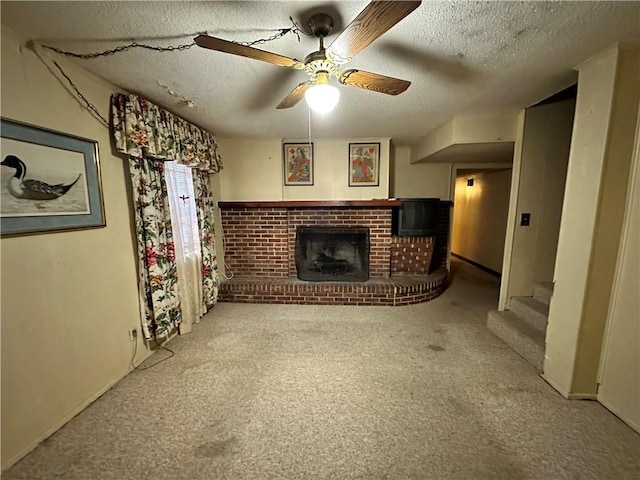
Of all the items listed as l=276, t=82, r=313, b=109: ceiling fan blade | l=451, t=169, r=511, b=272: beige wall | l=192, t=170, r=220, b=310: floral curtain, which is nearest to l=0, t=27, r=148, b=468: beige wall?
l=192, t=170, r=220, b=310: floral curtain

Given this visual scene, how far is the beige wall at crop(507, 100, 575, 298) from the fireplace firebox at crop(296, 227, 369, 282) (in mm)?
1684

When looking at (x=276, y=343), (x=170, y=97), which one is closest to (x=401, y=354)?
(x=276, y=343)

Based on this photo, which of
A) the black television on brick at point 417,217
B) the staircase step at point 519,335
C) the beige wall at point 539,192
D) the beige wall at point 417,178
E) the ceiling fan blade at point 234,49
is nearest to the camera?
the ceiling fan blade at point 234,49

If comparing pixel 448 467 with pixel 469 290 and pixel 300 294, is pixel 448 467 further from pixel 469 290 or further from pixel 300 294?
pixel 469 290

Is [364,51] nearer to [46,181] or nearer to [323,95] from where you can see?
[323,95]

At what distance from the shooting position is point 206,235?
3.05 metres

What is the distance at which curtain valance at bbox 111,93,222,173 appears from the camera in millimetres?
1867

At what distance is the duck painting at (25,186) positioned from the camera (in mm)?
1302

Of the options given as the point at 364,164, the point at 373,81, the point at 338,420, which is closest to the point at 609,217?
the point at 373,81

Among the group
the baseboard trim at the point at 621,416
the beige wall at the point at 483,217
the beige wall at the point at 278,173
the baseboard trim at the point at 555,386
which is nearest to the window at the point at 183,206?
the beige wall at the point at 278,173

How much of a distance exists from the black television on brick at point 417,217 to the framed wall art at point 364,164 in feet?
1.76

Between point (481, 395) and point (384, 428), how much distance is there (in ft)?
2.48

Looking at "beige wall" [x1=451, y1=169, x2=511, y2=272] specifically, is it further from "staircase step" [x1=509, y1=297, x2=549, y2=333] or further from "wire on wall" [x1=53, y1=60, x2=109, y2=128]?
"wire on wall" [x1=53, y1=60, x2=109, y2=128]

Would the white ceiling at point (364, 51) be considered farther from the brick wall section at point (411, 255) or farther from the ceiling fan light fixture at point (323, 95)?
the brick wall section at point (411, 255)
